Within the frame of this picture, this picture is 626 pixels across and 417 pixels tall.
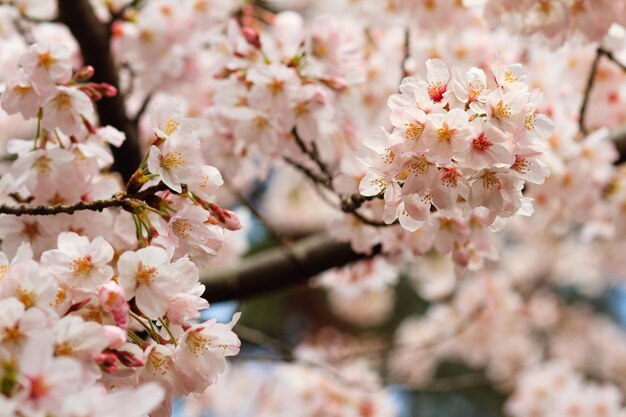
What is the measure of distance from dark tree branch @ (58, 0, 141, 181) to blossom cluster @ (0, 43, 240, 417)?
0.58m

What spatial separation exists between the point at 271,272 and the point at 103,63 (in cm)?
72

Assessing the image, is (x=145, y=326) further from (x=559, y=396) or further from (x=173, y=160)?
(x=559, y=396)

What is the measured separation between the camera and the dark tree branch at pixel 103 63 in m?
1.97

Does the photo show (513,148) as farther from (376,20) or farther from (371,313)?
(371,313)

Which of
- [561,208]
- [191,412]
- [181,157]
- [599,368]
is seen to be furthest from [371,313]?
[181,157]

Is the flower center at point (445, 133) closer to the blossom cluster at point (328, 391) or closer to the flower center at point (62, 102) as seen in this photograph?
the flower center at point (62, 102)

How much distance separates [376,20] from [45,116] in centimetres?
114

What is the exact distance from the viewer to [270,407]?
3932 mm

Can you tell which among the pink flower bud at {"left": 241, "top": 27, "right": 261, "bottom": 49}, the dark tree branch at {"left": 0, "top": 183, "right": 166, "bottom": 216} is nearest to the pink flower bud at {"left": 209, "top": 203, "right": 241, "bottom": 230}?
the dark tree branch at {"left": 0, "top": 183, "right": 166, "bottom": 216}

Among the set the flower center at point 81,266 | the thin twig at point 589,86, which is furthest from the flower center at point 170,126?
the thin twig at point 589,86

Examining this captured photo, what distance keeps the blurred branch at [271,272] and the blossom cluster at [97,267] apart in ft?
2.22

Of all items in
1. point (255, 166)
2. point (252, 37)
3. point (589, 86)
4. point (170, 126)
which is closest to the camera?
point (170, 126)

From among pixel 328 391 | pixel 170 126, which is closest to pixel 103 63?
pixel 170 126

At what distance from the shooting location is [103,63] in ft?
6.68
